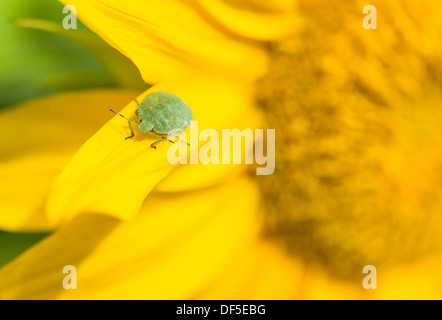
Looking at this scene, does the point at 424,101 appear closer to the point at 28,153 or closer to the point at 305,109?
the point at 305,109

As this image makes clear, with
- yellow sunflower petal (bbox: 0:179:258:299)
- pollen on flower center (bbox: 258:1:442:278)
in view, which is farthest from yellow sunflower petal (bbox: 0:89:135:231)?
pollen on flower center (bbox: 258:1:442:278)

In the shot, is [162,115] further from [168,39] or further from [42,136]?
[42,136]

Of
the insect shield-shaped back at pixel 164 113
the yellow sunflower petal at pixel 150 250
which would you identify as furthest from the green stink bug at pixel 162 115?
the yellow sunflower petal at pixel 150 250

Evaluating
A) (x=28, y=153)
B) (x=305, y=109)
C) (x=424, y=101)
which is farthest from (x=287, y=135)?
(x=28, y=153)

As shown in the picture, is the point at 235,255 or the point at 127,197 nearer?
the point at 127,197

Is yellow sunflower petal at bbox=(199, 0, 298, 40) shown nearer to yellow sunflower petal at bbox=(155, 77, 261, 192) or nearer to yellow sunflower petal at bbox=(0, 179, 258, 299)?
yellow sunflower petal at bbox=(155, 77, 261, 192)

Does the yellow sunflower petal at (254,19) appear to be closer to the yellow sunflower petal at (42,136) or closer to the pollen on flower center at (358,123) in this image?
the pollen on flower center at (358,123)

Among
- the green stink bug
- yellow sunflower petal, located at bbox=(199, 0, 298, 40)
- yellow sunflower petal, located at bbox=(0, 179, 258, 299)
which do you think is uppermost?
yellow sunflower petal, located at bbox=(199, 0, 298, 40)
